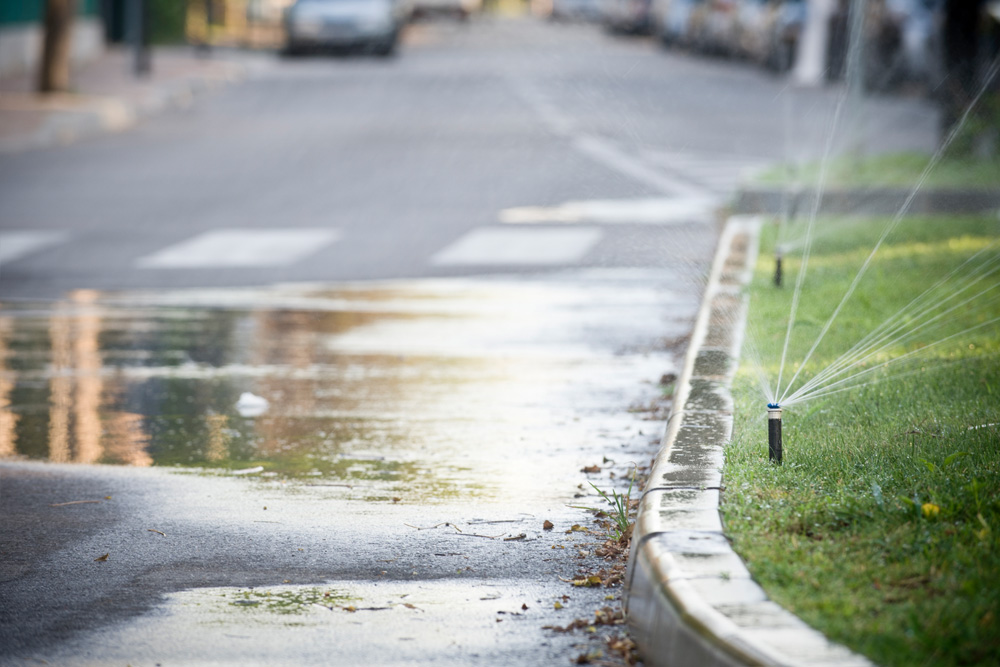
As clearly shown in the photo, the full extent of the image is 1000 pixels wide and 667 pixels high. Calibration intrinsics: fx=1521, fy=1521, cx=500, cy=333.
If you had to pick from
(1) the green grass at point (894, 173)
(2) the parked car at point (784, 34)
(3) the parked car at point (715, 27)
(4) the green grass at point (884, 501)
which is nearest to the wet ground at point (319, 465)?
(4) the green grass at point (884, 501)

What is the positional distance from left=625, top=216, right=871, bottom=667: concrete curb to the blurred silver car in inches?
1133

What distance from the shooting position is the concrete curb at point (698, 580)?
3.35 m

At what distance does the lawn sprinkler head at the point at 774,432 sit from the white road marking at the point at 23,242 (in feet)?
27.0

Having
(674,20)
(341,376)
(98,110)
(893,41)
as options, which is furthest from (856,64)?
(674,20)

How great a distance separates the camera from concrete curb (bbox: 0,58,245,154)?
19469mm

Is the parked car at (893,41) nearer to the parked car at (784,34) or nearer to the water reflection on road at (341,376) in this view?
the parked car at (784,34)

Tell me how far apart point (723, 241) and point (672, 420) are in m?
5.14

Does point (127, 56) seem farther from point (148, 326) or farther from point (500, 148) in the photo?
point (148, 326)

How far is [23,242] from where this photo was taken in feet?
41.0

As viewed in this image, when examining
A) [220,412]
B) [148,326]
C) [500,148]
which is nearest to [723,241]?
[148,326]

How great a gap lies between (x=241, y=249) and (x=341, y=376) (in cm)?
466

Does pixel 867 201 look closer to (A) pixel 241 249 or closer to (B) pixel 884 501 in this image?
(A) pixel 241 249

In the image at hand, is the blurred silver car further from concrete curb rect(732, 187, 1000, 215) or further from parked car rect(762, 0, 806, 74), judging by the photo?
concrete curb rect(732, 187, 1000, 215)

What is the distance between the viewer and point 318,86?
27203 mm
